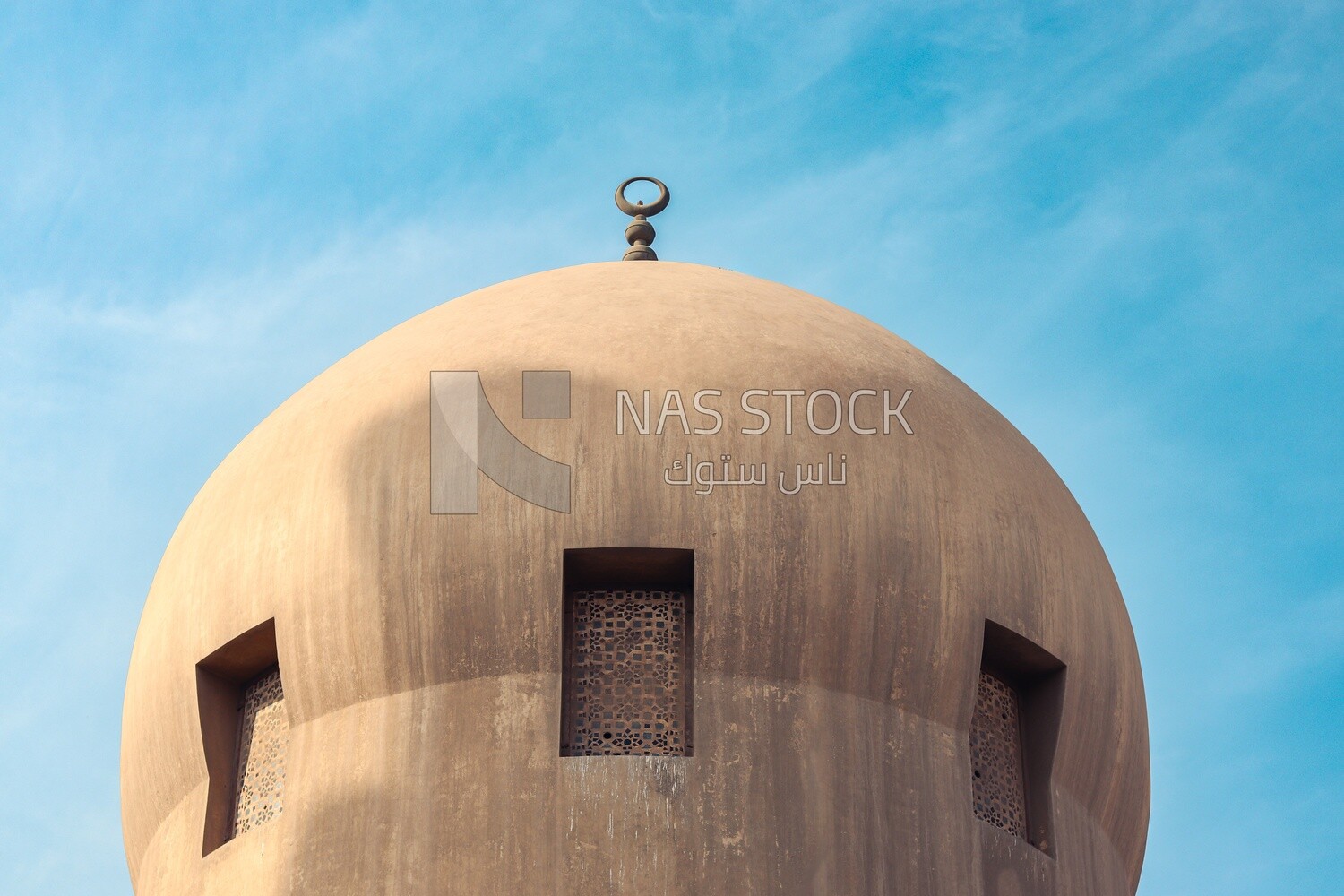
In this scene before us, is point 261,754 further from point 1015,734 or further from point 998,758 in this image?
point 1015,734

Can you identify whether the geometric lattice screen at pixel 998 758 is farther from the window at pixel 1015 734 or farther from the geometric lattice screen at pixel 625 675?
the geometric lattice screen at pixel 625 675

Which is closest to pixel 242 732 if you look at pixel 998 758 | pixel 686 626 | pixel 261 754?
pixel 261 754

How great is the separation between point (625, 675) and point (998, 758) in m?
1.85

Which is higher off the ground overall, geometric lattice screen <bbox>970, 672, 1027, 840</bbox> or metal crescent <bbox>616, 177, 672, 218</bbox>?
metal crescent <bbox>616, 177, 672, 218</bbox>

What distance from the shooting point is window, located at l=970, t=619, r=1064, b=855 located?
1175 centimetres

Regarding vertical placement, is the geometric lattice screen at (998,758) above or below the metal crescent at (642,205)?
below

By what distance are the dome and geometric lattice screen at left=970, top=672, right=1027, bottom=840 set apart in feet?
0.24

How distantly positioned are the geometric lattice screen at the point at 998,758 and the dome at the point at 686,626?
74 millimetres

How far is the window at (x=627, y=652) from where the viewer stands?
36.8 ft

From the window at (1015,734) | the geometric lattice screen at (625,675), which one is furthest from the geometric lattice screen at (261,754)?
the window at (1015,734)

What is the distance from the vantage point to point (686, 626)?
11492 mm

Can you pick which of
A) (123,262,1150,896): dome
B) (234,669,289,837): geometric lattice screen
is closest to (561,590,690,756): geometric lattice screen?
(123,262,1150,896): dome

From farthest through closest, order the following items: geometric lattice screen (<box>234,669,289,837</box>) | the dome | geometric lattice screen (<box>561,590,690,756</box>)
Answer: geometric lattice screen (<box>234,669,289,837</box>)
geometric lattice screen (<box>561,590,690,756</box>)
the dome

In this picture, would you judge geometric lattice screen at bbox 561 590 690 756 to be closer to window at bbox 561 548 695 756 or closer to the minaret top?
window at bbox 561 548 695 756
